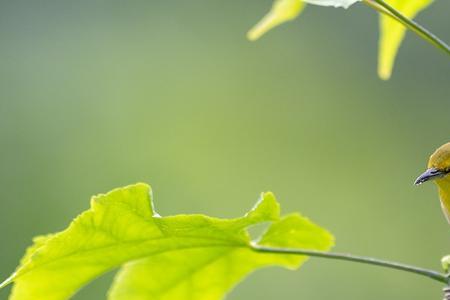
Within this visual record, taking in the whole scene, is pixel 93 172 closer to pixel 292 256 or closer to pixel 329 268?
pixel 329 268

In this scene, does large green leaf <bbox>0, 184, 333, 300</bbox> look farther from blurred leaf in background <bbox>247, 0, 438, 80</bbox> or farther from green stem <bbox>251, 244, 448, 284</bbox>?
blurred leaf in background <bbox>247, 0, 438, 80</bbox>

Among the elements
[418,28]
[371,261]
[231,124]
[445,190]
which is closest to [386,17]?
[418,28]

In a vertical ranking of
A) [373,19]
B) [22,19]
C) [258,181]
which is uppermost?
[22,19]

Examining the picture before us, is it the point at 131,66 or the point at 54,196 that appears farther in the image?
the point at 131,66

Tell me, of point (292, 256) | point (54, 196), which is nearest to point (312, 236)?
point (292, 256)

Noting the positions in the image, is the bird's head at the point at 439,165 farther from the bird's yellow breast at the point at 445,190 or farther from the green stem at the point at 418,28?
the green stem at the point at 418,28

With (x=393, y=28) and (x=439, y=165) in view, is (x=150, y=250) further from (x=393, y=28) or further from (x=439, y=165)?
(x=439, y=165)

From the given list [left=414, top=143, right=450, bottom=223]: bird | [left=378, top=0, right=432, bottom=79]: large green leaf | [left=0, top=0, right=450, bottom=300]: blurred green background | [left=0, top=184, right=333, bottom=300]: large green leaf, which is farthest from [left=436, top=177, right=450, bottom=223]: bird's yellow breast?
[left=0, top=0, right=450, bottom=300]: blurred green background
